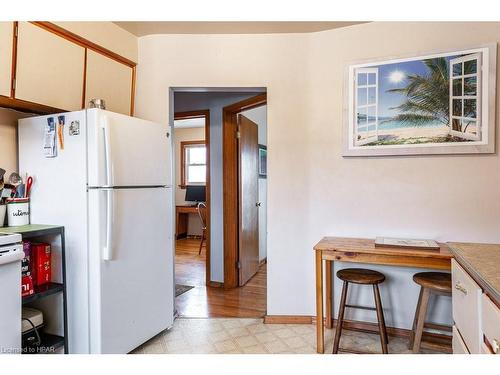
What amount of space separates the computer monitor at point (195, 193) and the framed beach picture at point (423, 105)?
169 inches

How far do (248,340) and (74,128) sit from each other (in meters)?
1.82

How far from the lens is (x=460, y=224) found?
2240mm

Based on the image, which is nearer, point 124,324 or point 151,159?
point 124,324

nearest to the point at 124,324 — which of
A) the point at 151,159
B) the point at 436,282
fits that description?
the point at 151,159

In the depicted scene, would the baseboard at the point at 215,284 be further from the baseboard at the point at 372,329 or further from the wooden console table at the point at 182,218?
the wooden console table at the point at 182,218

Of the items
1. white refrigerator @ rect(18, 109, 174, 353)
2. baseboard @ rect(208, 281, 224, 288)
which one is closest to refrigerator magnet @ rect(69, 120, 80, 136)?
white refrigerator @ rect(18, 109, 174, 353)

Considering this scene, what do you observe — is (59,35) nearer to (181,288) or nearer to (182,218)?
(181,288)

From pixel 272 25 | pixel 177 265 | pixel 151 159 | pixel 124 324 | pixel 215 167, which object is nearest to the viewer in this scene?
pixel 124 324

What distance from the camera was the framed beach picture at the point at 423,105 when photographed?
84.6 inches

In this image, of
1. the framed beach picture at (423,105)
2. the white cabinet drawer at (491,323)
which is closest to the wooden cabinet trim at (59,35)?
the framed beach picture at (423,105)

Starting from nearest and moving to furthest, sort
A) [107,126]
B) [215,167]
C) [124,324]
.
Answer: [107,126]
[124,324]
[215,167]

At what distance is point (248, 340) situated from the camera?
236cm

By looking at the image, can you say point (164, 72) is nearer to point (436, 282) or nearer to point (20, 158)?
point (20, 158)

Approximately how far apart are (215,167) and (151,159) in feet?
4.60
